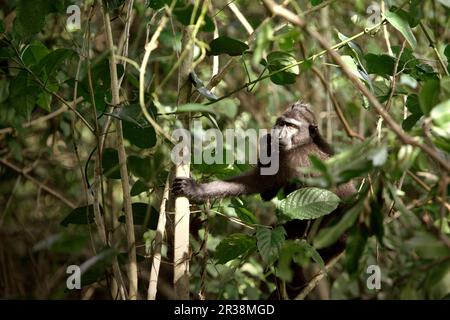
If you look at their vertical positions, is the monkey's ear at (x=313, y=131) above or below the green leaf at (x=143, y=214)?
above

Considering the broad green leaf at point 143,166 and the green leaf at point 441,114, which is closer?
the green leaf at point 441,114

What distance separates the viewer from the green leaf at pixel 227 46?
3.04m

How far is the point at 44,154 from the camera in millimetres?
6590

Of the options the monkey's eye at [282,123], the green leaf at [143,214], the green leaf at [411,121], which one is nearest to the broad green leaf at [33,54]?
the green leaf at [143,214]

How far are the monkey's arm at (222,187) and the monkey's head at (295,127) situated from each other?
1.34 ft

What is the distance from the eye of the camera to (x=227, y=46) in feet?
10.1

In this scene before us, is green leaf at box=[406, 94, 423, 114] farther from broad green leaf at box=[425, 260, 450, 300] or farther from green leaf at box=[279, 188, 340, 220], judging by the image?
broad green leaf at box=[425, 260, 450, 300]

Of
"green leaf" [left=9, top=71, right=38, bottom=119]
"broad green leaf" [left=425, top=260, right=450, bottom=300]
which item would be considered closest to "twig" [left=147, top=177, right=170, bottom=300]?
"green leaf" [left=9, top=71, right=38, bottom=119]

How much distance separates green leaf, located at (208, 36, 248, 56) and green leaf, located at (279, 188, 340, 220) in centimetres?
79

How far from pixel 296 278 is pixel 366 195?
2.96 meters

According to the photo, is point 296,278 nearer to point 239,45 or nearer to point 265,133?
point 265,133

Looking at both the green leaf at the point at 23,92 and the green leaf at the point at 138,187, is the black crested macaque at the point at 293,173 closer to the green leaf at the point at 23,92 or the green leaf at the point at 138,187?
the green leaf at the point at 138,187

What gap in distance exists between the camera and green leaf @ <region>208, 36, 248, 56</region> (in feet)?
9.98
